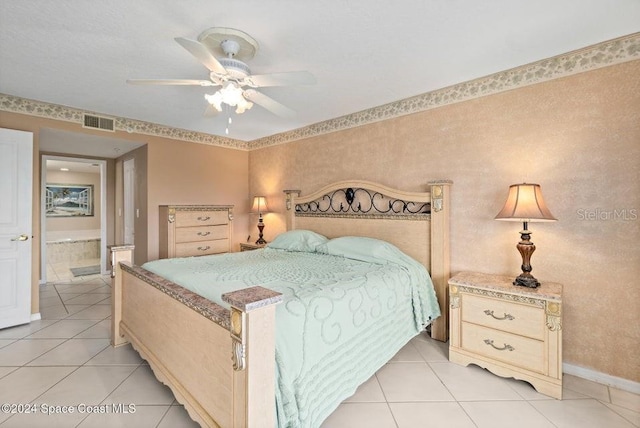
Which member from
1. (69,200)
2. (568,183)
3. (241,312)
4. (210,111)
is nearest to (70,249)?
(69,200)

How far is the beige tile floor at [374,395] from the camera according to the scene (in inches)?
68.8

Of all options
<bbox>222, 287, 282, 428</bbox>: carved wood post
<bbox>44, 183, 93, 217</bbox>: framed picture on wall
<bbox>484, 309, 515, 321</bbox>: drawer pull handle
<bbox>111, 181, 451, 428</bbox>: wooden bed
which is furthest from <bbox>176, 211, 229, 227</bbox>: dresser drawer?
<bbox>44, 183, 93, 217</bbox>: framed picture on wall

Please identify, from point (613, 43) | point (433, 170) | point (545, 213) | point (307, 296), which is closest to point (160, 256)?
point (307, 296)

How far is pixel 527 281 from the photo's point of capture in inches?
85.0

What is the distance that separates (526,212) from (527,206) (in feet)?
0.17

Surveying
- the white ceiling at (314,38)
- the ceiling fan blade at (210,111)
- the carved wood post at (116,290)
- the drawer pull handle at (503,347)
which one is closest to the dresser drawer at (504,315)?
the drawer pull handle at (503,347)

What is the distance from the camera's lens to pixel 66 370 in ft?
7.39

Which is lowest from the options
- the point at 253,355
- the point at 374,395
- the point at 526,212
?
the point at 374,395

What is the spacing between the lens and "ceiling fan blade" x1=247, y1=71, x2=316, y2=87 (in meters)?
1.80

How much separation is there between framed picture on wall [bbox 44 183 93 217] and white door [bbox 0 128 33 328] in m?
6.21

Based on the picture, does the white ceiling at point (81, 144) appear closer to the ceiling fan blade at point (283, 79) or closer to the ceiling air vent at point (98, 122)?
the ceiling air vent at point (98, 122)

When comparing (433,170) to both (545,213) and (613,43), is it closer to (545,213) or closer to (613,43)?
(545,213)

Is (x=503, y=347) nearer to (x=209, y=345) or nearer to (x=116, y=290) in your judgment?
(x=209, y=345)

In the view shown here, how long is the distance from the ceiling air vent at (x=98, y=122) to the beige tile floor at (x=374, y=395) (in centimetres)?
248
